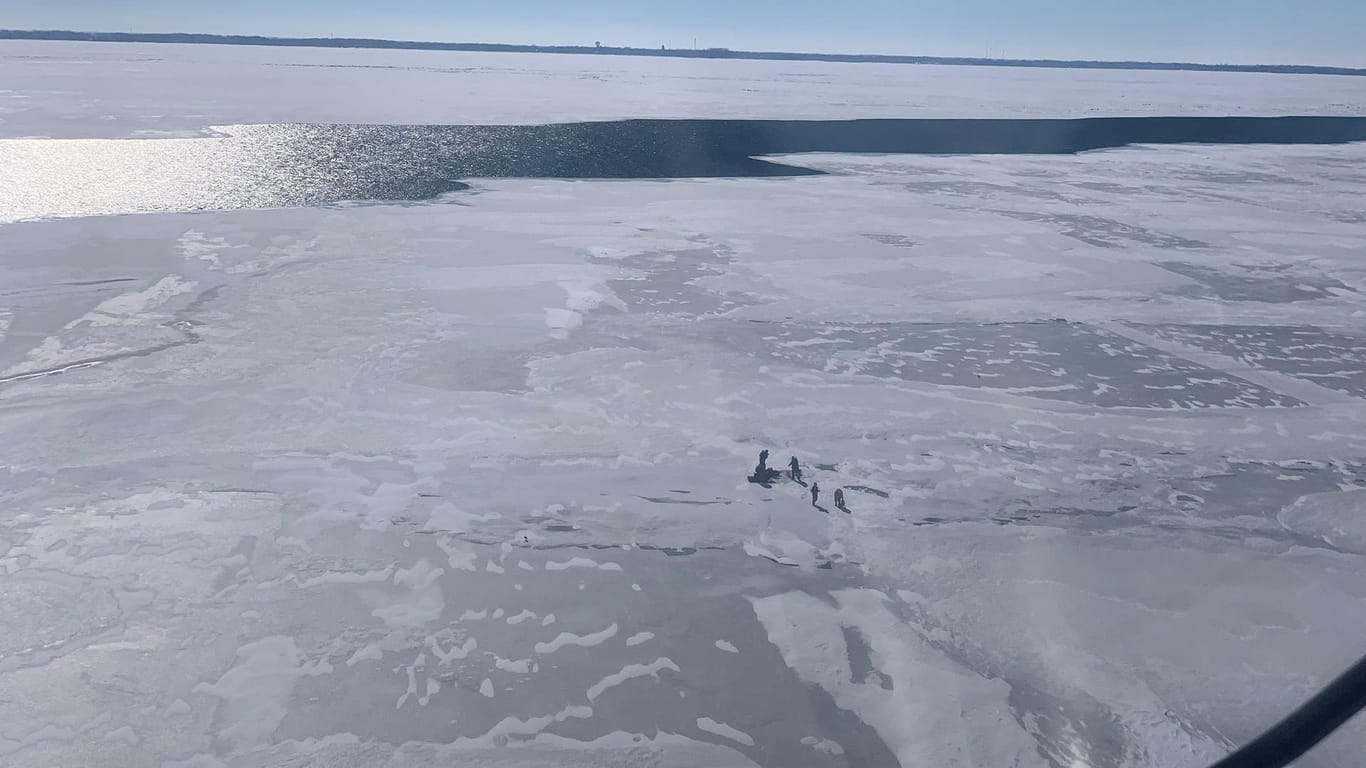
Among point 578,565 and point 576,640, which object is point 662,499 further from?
point 576,640

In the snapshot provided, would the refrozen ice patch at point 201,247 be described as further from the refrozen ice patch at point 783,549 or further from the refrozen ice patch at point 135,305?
the refrozen ice patch at point 783,549

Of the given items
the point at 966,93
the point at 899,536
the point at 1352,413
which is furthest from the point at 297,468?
the point at 966,93

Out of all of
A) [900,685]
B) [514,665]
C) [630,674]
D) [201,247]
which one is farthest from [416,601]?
[201,247]

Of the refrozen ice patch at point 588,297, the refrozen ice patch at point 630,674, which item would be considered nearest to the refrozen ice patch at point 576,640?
the refrozen ice patch at point 630,674

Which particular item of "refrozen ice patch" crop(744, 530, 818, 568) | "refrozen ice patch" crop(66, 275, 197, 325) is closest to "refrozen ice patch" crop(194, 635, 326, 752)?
"refrozen ice patch" crop(744, 530, 818, 568)

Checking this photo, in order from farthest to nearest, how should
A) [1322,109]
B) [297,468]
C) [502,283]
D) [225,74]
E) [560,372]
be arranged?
[225,74] < [1322,109] < [502,283] < [560,372] < [297,468]

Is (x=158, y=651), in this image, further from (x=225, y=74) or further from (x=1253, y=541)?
(x=225, y=74)
